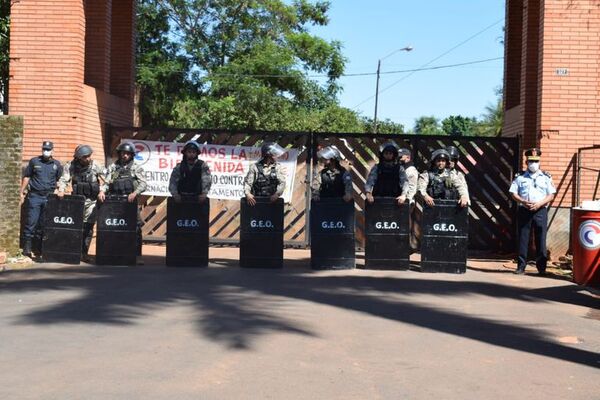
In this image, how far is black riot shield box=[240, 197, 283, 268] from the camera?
43.4 ft

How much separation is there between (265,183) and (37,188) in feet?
13.2

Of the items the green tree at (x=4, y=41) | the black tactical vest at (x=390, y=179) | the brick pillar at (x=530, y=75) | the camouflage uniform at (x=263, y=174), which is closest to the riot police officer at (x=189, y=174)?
the camouflage uniform at (x=263, y=174)

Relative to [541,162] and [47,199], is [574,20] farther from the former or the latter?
[47,199]

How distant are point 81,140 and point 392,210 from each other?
6.19 meters

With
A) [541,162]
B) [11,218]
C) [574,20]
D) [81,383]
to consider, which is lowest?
[81,383]

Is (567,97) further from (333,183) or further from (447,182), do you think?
(333,183)

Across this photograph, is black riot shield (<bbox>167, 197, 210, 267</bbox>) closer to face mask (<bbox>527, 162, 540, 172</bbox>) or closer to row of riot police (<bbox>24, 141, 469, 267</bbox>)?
row of riot police (<bbox>24, 141, 469, 267</bbox>)

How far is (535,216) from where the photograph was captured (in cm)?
1341

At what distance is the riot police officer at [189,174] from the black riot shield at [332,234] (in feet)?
6.32

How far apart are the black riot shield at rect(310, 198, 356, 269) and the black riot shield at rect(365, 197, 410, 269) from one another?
299 mm

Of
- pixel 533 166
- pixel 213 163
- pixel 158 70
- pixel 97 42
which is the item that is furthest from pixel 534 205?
pixel 158 70

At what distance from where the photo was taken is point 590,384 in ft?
21.0

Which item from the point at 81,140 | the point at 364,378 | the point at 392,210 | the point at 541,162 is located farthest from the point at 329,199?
the point at 364,378

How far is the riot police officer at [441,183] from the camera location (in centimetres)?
1334
